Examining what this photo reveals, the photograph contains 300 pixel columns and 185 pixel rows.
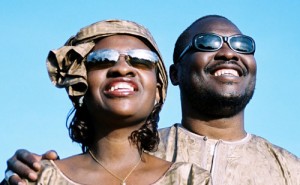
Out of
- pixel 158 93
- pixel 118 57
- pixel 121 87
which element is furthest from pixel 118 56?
pixel 158 93

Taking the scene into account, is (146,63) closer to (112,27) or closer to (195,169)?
(112,27)

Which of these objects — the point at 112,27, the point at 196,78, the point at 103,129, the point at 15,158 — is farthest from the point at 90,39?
the point at 196,78

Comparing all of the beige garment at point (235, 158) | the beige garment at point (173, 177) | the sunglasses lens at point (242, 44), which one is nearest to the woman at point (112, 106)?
the beige garment at point (173, 177)

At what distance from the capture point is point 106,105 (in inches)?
168

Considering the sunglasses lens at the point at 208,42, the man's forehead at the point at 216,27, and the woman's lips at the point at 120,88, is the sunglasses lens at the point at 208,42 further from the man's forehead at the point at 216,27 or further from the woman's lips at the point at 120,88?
the woman's lips at the point at 120,88

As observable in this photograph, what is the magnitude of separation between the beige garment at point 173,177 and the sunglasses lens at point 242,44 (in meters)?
1.68

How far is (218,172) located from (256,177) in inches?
10.0

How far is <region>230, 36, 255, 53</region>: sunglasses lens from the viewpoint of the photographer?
581 centimetres

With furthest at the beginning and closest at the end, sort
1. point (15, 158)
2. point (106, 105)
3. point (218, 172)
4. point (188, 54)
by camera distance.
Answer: point (188, 54)
point (218, 172)
point (15, 158)
point (106, 105)

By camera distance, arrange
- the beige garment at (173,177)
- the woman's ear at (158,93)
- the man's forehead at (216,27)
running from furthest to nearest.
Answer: the man's forehead at (216,27)
the woman's ear at (158,93)
the beige garment at (173,177)

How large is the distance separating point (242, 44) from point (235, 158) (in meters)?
0.79

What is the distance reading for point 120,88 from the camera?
4.26 metres

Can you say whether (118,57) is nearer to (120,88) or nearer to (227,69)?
(120,88)

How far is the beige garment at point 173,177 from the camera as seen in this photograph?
424 centimetres
